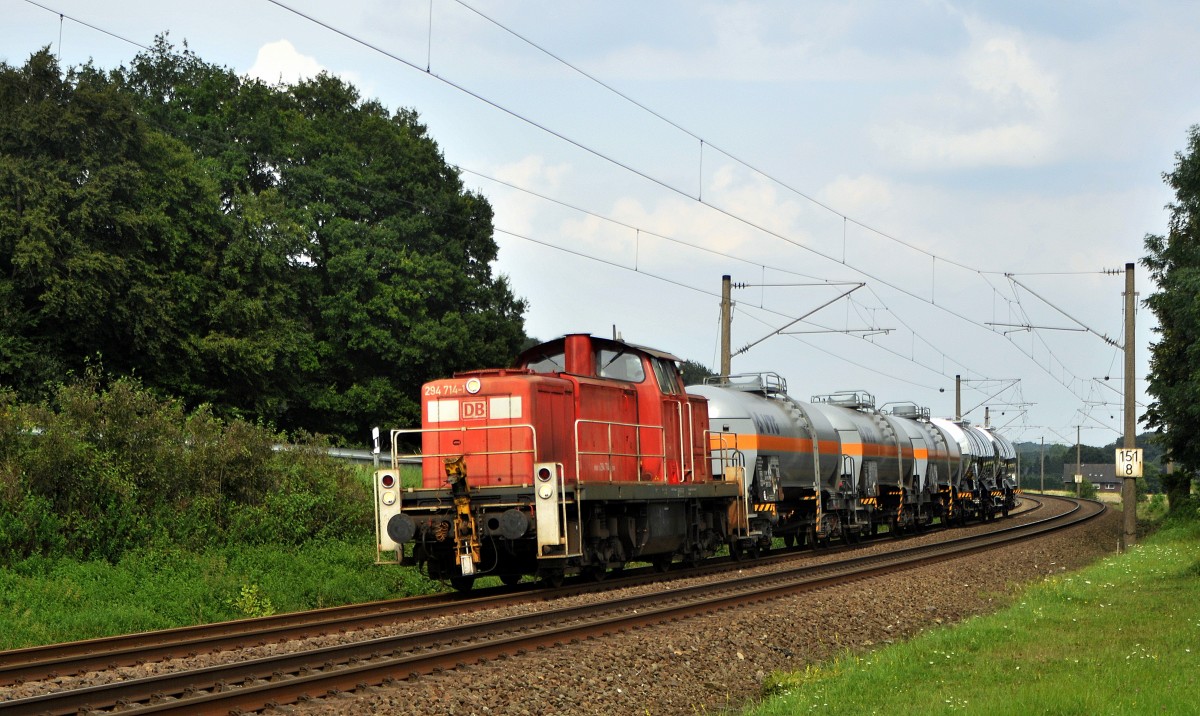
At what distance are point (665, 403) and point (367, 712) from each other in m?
11.2

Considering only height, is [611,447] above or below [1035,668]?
above

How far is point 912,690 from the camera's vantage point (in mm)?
9492

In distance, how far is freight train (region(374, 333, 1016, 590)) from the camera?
49.9 feet

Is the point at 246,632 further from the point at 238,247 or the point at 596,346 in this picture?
the point at 238,247

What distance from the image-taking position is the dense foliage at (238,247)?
3416 cm

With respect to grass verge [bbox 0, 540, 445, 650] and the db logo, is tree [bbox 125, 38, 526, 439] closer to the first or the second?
grass verge [bbox 0, 540, 445, 650]

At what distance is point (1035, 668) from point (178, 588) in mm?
10982

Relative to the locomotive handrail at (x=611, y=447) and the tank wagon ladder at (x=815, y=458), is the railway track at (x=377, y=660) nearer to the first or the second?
the locomotive handrail at (x=611, y=447)

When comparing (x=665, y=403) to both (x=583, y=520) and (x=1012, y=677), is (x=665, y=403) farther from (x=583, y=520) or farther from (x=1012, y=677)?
(x=1012, y=677)

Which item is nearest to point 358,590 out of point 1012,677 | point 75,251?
point 1012,677

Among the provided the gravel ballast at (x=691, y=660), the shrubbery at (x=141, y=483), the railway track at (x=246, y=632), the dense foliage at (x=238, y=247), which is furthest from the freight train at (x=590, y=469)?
the dense foliage at (x=238, y=247)

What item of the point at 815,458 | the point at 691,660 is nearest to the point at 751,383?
the point at 815,458

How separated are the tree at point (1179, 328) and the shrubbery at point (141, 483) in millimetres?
15945

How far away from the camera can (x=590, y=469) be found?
673 inches
